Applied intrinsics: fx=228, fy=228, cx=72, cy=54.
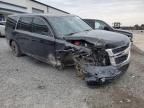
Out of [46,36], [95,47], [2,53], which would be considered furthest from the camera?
[2,53]

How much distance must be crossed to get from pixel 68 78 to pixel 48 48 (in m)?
1.17

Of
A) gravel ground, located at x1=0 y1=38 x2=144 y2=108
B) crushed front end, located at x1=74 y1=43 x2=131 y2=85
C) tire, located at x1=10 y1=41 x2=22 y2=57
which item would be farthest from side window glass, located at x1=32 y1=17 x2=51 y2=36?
crushed front end, located at x1=74 y1=43 x2=131 y2=85

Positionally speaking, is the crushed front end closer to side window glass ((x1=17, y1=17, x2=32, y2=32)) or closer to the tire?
side window glass ((x1=17, y1=17, x2=32, y2=32))

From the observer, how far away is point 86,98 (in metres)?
5.33

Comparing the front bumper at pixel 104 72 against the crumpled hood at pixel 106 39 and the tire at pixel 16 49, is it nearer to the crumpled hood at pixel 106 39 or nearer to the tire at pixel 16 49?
the crumpled hood at pixel 106 39

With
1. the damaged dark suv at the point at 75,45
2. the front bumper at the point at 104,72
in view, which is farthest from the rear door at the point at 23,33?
the front bumper at the point at 104,72

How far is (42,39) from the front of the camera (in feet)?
24.5

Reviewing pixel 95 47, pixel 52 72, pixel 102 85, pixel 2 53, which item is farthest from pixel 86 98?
pixel 2 53

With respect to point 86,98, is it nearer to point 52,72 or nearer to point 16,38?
point 52,72

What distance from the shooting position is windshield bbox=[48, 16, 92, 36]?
7230 millimetres

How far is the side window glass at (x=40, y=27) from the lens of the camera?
24.4 ft

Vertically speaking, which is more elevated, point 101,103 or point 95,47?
point 95,47

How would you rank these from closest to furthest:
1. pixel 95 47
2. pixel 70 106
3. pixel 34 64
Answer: pixel 70 106 → pixel 95 47 → pixel 34 64

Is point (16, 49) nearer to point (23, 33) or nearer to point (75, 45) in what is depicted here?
point (23, 33)
